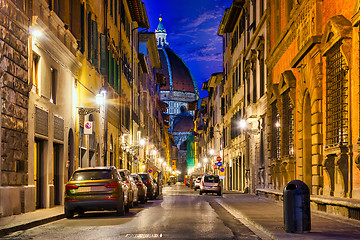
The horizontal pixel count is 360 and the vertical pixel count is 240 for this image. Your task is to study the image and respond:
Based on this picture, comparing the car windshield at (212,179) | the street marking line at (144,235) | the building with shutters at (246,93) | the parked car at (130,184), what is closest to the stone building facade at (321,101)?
the street marking line at (144,235)

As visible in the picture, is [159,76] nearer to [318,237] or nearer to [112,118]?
[112,118]

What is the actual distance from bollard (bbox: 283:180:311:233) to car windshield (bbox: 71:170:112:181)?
27.7 feet

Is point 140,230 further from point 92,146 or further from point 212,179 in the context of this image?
point 212,179

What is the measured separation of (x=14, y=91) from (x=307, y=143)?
34.5ft

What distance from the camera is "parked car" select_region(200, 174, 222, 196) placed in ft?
153

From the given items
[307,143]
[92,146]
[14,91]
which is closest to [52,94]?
[14,91]

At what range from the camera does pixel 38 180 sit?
22.8 metres

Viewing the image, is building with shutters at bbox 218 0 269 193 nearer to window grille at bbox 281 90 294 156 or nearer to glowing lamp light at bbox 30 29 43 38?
window grille at bbox 281 90 294 156

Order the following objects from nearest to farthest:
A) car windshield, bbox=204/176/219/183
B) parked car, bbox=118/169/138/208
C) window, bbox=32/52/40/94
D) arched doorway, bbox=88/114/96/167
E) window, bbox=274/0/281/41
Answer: window, bbox=32/52/40/94
parked car, bbox=118/169/138/208
window, bbox=274/0/281/41
arched doorway, bbox=88/114/96/167
car windshield, bbox=204/176/219/183

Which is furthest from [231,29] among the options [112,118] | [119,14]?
[112,118]

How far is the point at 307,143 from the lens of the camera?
73.7 feet

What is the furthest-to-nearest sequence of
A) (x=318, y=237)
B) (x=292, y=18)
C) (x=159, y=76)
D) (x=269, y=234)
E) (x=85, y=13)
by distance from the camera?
(x=159, y=76) < (x=85, y=13) < (x=292, y=18) < (x=269, y=234) < (x=318, y=237)

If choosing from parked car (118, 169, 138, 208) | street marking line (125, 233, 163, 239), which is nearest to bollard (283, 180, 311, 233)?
street marking line (125, 233, 163, 239)

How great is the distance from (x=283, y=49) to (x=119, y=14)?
22.5m
